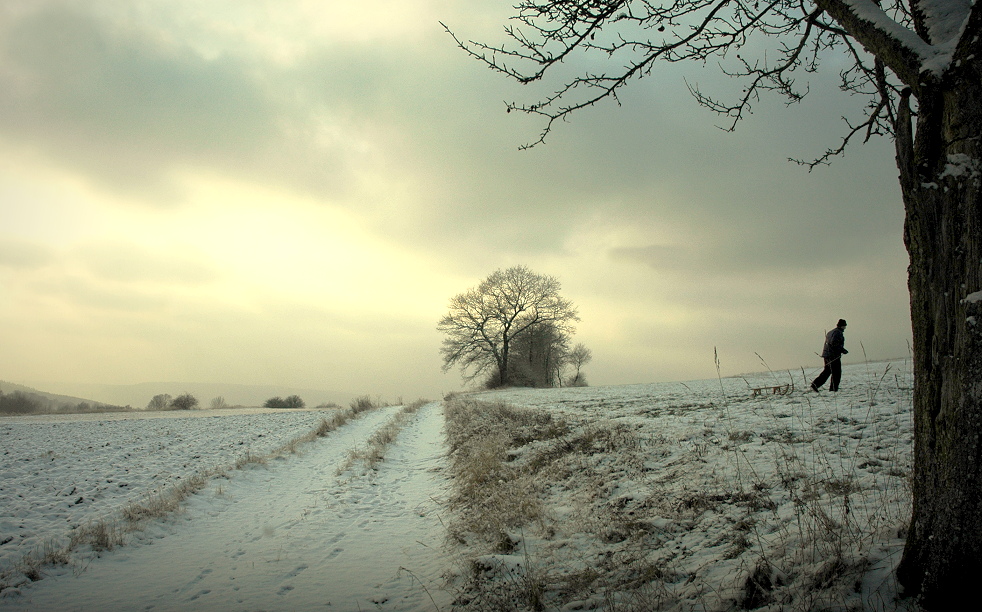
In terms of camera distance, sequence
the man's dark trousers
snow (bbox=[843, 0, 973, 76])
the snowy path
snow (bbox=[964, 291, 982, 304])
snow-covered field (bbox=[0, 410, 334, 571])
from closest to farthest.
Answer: snow (bbox=[964, 291, 982, 304])
snow (bbox=[843, 0, 973, 76])
the snowy path
snow-covered field (bbox=[0, 410, 334, 571])
the man's dark trousers

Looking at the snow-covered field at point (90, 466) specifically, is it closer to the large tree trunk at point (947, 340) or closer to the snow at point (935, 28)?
the large tree trunk at point (947, 340)

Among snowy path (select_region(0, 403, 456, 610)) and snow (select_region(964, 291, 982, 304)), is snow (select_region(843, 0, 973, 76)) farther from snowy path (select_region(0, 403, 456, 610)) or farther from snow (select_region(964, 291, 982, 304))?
snowy path (select_region(0, 403, 456, 610))

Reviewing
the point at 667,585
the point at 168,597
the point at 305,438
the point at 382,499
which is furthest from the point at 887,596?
the point at 305,438

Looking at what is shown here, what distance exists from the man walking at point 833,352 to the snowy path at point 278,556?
9963mm

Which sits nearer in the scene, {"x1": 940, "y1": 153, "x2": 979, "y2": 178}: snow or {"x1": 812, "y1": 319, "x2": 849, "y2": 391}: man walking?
{"x1": 940, "y1": 153, "x2": 979, "y2": 178}: snow

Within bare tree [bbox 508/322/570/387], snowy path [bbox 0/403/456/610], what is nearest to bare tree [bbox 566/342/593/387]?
bare tree [bbox 508/322/570/387]

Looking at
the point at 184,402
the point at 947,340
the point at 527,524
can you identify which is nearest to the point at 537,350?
the point at 184,402

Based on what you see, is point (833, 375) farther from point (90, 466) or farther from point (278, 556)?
point (90, 466)

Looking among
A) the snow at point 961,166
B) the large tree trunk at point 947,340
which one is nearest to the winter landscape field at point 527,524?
the large tree trunk at point 947,340

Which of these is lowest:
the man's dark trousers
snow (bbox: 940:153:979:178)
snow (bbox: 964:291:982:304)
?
the man's dark trousers

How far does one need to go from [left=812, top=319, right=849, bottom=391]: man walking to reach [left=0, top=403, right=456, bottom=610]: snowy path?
996 cm

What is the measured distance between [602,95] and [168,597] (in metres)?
7.08

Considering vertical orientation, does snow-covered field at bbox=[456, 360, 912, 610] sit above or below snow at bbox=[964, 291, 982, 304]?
below

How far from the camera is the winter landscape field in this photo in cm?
333
